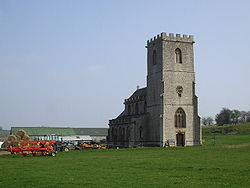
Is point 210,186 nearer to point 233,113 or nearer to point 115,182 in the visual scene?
point 115,182

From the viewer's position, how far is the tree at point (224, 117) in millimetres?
129625

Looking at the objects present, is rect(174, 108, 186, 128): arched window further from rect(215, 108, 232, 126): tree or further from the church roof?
rect(215, 108, 232, 126): tree

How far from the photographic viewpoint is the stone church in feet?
181

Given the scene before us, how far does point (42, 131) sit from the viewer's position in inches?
4067

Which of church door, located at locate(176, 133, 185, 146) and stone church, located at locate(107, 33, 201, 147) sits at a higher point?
stone church, located at locate(107, 33, 201, 147)

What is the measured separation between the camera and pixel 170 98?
182 feet

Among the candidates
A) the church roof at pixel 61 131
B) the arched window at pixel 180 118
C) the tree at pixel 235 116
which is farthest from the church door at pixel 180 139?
the tree at pixel 235 116

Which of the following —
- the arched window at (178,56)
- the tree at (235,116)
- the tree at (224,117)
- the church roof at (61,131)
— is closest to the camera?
the arched window at (178,56)

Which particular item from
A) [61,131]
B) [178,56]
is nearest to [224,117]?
[61,131]

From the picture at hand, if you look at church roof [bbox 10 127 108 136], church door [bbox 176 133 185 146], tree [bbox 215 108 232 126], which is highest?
tree [bbox 215 108 232 126]

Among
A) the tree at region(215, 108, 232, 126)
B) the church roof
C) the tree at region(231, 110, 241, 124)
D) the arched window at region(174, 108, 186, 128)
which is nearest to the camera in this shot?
the arched window at region(174, 108, 186, 128)

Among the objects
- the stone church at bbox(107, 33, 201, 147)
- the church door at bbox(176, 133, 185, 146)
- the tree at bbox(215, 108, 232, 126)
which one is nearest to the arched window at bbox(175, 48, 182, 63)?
the stone church at bbox(107, 33, 201, 147)

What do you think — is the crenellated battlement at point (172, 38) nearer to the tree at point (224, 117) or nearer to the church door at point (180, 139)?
the church door at point (180, 139)

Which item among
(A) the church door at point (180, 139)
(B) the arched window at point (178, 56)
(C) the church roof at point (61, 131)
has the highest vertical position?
(B) the arched window at point (178, 56)
